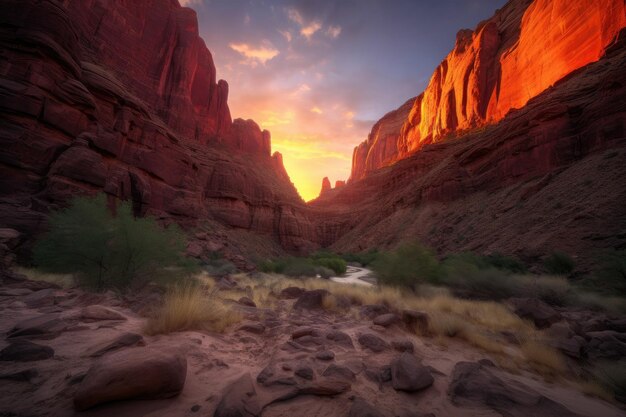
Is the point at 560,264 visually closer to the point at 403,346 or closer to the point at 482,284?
the point at 482,284

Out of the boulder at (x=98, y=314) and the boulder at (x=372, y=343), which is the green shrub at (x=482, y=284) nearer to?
the boulder at (x=372, y=343)

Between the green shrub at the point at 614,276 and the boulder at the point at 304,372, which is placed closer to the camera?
the boulder at the point at 304,372

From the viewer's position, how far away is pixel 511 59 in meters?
42.4

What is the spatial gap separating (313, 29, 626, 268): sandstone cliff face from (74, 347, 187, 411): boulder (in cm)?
1613

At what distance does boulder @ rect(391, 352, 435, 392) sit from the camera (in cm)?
288

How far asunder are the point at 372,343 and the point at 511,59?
Result: 192 ft

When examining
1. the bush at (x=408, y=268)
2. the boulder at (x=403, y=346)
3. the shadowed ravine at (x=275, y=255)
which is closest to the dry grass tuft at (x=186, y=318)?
the shadowed ravine at (x=275, y=255)

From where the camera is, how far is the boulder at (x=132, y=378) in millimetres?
1872

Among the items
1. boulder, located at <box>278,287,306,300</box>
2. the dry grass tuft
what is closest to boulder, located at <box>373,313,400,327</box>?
the dry grass tuft

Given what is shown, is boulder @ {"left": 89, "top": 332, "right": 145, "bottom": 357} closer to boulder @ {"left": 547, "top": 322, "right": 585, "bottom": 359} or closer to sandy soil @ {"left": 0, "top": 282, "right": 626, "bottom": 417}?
sandy soil @ {"left": 0, "top": 282, "right": 626, "bottom": 417}

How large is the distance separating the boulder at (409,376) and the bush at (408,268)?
8.32 meters

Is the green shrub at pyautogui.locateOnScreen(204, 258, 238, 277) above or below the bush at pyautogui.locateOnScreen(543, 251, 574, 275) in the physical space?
below

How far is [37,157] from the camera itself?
1427cm

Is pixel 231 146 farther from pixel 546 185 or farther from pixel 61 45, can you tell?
pixel 546 185
